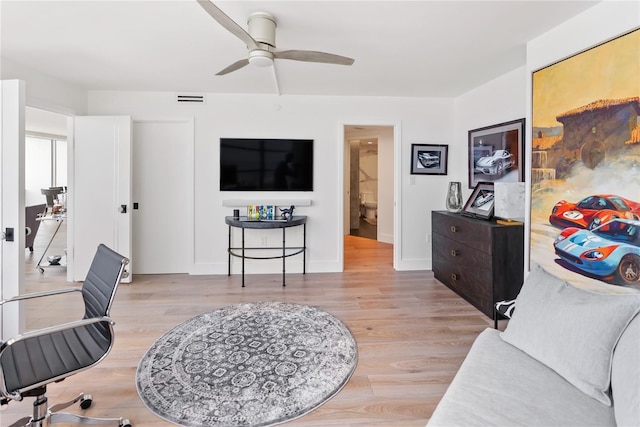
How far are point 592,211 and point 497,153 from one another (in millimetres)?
1749

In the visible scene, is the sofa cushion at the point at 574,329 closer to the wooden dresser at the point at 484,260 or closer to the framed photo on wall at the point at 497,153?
the wooden dresser at the point at 484,260

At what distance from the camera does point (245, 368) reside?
2.26 m

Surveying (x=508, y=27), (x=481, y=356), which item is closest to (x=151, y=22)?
(x=508, y=27)

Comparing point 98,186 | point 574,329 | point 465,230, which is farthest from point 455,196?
point 98,186

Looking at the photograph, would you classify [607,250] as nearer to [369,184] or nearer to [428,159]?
[428,159]

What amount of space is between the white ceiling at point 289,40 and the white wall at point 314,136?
1.30 ft

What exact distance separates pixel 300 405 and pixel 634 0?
3.10 metres

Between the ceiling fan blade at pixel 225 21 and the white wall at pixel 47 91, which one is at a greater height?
the white wall at pixel 47 91

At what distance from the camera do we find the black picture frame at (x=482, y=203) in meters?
3.46

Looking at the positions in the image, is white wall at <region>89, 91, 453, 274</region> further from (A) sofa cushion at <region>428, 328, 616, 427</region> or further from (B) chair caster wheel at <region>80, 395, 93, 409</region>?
(A) sofa cushion at <region>428, 328, 616, 427</region>

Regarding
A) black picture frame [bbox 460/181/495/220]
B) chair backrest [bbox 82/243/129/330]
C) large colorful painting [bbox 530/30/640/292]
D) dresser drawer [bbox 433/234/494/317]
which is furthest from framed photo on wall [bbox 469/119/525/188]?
chair backrest [bbox 82/243/129/330]

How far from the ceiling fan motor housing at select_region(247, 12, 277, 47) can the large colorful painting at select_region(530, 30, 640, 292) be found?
2169mm

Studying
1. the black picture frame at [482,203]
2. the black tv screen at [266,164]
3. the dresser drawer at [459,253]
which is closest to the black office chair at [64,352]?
the black tv screen at [266,164]

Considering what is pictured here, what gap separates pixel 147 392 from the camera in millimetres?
2000
